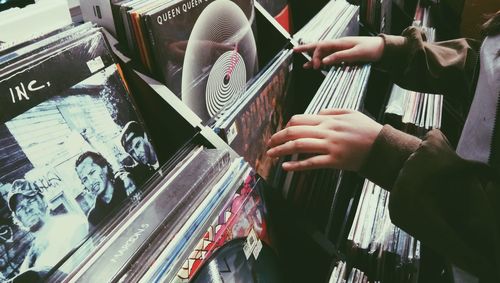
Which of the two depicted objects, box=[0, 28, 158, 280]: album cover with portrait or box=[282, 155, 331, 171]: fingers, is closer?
box=[0, 28, 158, 280]: album cover with portrait

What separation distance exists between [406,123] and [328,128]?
0.69 m

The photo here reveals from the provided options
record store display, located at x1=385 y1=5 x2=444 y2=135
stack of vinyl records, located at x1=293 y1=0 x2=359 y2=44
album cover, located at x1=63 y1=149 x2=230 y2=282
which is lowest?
record store display, located at x1=385 y1=5 x2=444 y2=135

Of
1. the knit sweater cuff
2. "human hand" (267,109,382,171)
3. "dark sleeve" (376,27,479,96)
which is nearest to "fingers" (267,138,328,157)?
"human hand" (267,109,382,171)

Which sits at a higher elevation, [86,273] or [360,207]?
[86,273]

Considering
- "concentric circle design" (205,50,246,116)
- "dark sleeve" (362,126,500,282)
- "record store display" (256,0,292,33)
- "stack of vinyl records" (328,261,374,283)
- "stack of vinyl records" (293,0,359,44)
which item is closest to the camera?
"dark sleeve" (362,126,500,282)

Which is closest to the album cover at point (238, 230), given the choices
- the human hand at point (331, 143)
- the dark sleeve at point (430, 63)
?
the human hand at point (331, 143)

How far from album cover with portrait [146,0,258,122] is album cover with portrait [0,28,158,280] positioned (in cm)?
13

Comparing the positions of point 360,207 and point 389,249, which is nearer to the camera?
point 389,249

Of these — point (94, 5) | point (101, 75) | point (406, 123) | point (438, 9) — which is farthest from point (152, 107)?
point (438, 9)

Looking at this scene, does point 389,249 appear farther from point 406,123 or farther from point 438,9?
point 438,9

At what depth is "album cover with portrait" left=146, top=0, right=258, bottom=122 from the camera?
85 centimetres

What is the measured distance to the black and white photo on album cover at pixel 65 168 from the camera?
23.0 inches

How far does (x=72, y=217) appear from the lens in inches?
25.6

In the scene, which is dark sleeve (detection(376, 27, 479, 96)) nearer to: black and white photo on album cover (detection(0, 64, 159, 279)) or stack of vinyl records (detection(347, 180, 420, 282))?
stack of vinyl records (detection(347, 180, 420, 282))
